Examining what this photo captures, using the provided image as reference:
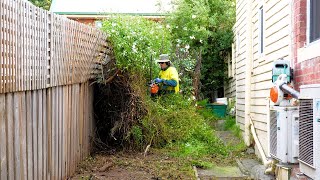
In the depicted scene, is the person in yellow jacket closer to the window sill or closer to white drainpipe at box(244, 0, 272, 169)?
white drainpipe at box(244, 0, 272, 169)

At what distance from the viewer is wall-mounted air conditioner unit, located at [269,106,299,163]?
182 inches

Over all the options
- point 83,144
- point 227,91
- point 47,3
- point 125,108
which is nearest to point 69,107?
point 83,144

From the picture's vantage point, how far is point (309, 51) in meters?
5.02

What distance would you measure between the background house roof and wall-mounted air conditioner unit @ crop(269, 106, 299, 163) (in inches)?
534

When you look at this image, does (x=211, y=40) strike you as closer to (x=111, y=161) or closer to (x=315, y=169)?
(x=111, y=161)

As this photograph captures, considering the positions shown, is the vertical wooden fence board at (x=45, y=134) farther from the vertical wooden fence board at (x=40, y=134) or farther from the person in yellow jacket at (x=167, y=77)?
the person in yellow jacket at (x=167, y=77)

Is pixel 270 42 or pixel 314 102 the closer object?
pixel 314 102

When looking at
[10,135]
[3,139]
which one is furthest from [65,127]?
[3,139]

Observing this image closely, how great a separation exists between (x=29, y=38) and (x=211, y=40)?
12.1 metres

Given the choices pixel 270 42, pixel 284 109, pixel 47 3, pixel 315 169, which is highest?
pixel 47 3

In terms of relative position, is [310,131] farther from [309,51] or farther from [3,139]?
[3,139]

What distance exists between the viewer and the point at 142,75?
883 centimetres

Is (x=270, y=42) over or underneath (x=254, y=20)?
underneath

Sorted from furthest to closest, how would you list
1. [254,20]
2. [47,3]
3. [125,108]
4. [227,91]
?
[47,3] → [227,91] → [254,20] → [125,108]
